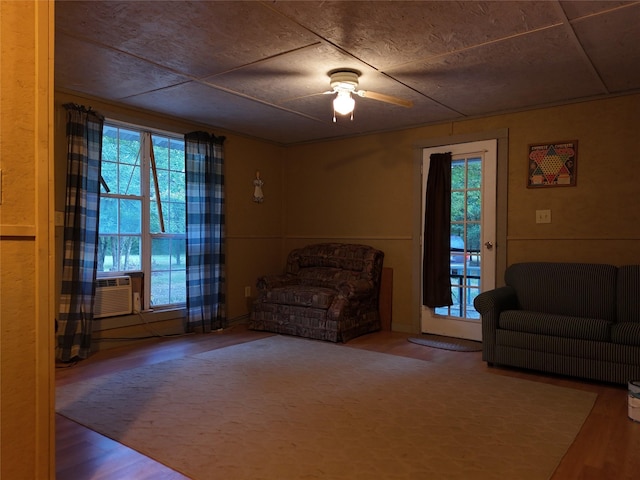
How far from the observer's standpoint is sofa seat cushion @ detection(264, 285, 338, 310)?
4664mm

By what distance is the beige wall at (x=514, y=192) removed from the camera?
3920mm

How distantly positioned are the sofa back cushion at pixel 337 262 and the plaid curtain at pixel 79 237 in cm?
241

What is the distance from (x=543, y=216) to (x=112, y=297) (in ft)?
13.9

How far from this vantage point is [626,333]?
315 centimetres

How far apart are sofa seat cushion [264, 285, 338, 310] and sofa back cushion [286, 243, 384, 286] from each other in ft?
1.01

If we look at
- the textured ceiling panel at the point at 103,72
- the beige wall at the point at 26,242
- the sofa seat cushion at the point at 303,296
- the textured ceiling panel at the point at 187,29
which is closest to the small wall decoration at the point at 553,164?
the sofa seat cushion at the point at 303,296

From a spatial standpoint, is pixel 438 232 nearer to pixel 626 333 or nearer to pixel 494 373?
pixel 494 373

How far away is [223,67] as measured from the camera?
3338 millimetres

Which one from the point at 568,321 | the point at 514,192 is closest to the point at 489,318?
the point at 568,321

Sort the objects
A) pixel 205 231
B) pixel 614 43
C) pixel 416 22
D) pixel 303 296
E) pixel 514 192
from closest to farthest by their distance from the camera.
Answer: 1. pixel 416 22
2. pixel 614 43
3. pixel 514 192
4. pixel 303 296
5. pixel 205 231

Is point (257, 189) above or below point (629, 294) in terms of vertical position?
above

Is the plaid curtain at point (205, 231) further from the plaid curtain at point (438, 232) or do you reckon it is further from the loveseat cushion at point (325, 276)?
the plaid curtain at point (438, 232)

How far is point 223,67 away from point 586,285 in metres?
3.46

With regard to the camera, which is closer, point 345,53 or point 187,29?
point 187,29
